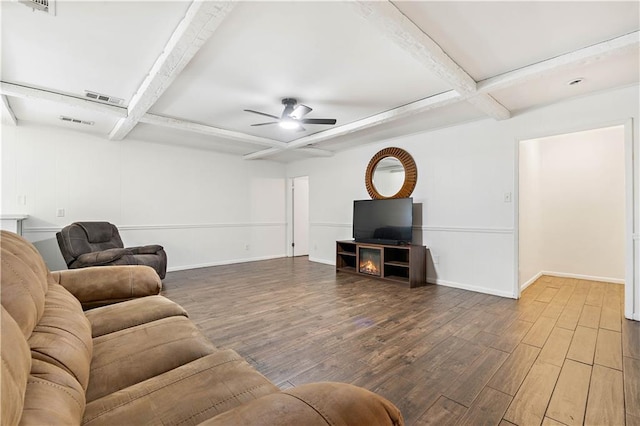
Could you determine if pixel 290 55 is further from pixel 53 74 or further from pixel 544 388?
pixel 544 388

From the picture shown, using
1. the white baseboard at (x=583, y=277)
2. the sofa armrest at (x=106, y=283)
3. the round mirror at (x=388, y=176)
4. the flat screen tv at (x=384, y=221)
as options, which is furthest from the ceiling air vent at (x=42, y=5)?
the white baseboard at (x=583, y=277)

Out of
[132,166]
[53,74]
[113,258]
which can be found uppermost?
[53,74]

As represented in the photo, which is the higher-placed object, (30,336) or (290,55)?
(290,55)

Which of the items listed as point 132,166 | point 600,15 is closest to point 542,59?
point 600,15

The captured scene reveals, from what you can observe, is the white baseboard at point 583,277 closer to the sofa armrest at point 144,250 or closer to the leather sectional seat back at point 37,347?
the leather sectional seat back at point 37,347

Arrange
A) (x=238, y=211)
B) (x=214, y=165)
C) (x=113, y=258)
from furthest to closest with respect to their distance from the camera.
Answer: (x=238, y=211), (x=214, y=165), (x=113, y=258)

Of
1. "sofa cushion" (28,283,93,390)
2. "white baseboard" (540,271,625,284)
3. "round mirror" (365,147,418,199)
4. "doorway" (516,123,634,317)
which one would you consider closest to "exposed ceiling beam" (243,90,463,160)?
"round mirror" (365,147,418,199)

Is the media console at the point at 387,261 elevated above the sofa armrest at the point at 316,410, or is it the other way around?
the sofa armrest at the point at 316,410

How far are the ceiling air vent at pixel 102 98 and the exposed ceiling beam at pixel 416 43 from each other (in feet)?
9.65

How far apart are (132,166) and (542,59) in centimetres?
573

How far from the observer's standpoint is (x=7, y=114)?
357 centimetres

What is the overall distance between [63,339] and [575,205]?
20.6 ft

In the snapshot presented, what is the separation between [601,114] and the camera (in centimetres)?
303

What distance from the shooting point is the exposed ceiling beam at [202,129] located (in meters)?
3.70
